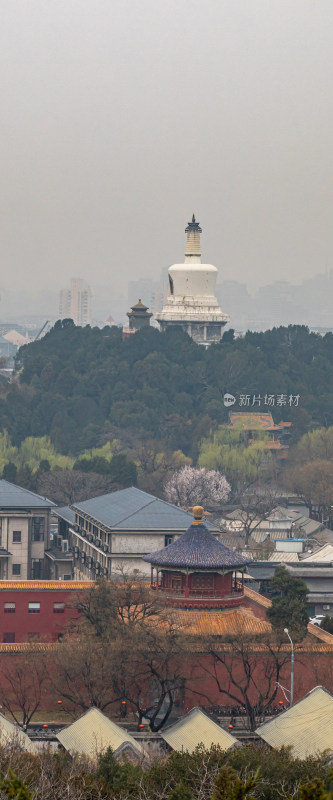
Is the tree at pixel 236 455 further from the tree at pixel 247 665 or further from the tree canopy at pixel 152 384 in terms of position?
the tree at pixel 247 665

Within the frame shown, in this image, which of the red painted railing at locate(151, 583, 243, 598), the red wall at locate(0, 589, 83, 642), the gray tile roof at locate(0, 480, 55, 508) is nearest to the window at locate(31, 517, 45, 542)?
the gray tile roof at locate(0, 480, 55, 508)

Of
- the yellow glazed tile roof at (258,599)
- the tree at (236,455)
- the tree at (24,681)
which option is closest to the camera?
the tree at (24,681)

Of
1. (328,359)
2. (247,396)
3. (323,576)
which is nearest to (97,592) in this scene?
(323,576)

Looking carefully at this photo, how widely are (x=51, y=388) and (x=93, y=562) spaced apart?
65.0 metres

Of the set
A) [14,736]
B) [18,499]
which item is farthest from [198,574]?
[18,499]

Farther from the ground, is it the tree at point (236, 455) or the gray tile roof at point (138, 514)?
the tree at point (236, 455)

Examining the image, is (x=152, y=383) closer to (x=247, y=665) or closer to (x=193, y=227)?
(x=193, y=227)

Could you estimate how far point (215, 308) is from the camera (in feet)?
479

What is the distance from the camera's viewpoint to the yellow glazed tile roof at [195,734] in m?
44.1

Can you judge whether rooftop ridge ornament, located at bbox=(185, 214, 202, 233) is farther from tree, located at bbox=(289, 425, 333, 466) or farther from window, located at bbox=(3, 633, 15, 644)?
window, located at bbox=(3, 633, 15, 644)

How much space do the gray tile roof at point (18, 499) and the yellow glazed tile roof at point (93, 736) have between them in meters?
32.3

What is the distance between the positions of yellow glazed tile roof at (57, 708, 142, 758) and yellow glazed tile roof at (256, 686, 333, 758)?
3316 mm

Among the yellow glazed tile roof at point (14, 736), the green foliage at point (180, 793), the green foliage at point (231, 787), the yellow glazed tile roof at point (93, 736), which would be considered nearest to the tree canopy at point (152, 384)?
the yellow glazed tile roof at point (93, 736)

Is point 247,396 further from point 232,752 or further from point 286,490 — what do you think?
point 232,752
